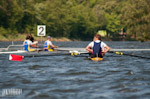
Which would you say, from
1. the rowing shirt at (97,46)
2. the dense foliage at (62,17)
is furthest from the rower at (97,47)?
the dense foliage at (62,17)

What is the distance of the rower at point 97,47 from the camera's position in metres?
16.9

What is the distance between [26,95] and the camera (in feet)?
31.4

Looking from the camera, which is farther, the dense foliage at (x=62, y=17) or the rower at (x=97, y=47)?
the dense foliage at (x=62, y=17)

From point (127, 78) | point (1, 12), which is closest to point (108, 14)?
point (1, 12)

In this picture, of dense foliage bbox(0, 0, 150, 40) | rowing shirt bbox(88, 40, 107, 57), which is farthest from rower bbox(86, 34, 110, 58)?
dense foliage bbox(0, 0, 150, 40)

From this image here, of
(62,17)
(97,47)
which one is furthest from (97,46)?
(62,17)

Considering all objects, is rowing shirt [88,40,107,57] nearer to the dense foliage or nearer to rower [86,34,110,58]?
rower [86,34,110,58]

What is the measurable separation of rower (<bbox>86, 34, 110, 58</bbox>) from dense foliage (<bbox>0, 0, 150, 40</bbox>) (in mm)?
60047

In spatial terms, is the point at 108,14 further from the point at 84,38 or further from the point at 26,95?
the point at 26,95

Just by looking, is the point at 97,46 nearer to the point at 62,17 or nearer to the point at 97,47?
the point at 97,47

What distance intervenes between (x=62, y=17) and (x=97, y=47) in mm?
95292

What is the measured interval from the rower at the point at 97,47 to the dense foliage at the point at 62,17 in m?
60.0

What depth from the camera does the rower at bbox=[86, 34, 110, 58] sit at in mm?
16906

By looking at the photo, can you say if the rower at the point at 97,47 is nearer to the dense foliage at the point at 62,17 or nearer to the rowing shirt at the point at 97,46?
the rowing shirt at the point at 97,46
